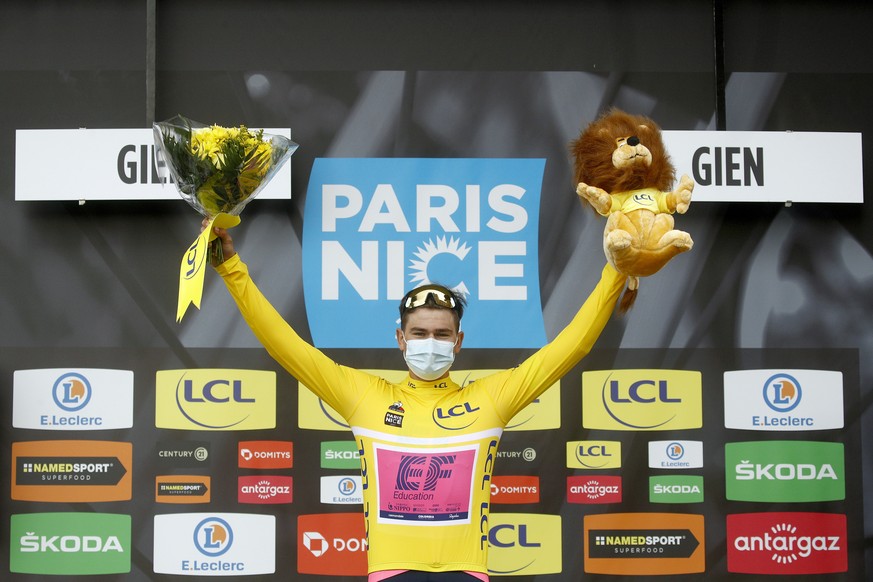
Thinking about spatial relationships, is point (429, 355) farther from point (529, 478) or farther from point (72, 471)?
point (72, 471)

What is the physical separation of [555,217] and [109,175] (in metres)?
1.64

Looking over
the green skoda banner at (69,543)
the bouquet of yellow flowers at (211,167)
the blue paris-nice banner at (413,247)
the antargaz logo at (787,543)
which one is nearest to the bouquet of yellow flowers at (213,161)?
the bouquet of yellow flowers at (211,167)

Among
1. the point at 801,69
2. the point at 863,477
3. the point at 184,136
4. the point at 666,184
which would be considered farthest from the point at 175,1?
the point at 863,477

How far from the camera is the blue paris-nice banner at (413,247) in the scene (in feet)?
11.4

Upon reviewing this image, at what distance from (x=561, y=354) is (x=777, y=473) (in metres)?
1.49

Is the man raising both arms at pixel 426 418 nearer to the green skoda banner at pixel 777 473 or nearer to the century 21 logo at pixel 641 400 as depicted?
the century 21 logo at pixel 641 400

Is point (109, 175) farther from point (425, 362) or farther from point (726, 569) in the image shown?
point (726, 569)

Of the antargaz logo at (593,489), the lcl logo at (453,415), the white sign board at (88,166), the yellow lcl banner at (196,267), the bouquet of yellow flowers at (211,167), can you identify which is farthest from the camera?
the antargaz logo at (593,489)

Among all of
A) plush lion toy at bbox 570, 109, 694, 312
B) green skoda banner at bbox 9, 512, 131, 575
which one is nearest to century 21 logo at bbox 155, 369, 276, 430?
green skoda banner at bbox 9, 512, 131, 575

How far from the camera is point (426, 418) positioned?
2.44 meters

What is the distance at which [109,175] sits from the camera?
3.38 metres

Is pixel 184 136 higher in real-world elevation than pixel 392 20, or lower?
lower

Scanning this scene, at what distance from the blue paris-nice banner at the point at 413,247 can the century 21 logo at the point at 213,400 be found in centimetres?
29

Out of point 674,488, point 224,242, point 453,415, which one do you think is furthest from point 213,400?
point 674,488
